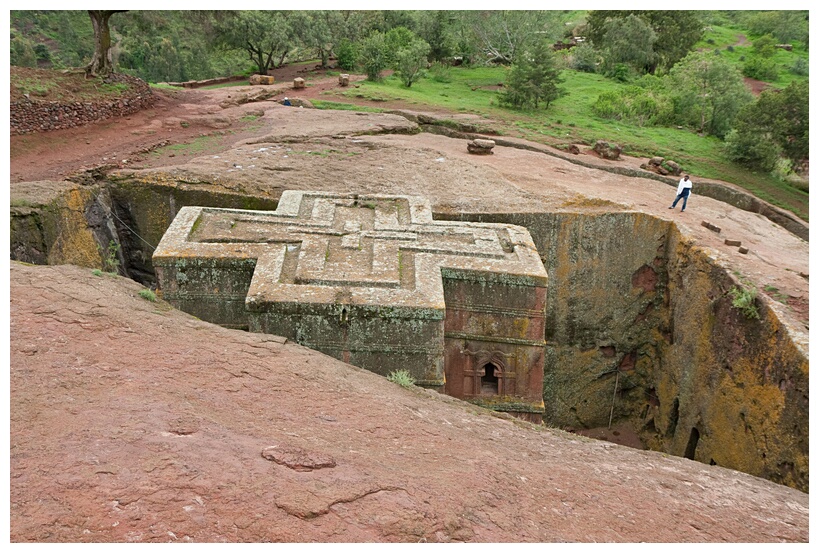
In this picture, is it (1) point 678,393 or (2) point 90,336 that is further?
(1) point 678,393

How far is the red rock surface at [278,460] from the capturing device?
340 centimetres

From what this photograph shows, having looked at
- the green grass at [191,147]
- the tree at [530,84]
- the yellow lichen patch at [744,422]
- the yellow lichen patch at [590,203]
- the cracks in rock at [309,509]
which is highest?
the tree at [530,84]

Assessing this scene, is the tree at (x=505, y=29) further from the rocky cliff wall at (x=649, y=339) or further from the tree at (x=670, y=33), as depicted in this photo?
the rocky cliff wall at (x=649, y=339)

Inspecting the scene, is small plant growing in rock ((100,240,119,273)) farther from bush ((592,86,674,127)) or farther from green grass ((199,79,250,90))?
bush ((592,86,674,127))

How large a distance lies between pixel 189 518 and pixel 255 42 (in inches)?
1145

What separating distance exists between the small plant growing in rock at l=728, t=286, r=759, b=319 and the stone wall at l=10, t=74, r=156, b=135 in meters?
16.3

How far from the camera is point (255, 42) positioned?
1139 inches

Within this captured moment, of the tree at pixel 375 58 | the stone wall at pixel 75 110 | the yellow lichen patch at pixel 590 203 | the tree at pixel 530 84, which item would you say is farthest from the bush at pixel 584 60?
the yellow lichen patch at pixel 590 203

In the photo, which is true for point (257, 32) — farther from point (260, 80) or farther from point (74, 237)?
point (74, 237)

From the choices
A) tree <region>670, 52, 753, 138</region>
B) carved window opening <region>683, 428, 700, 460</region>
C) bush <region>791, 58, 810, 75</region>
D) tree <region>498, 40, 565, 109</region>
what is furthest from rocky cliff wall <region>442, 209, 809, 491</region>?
bush <region>791, 58, 810, 75</region>

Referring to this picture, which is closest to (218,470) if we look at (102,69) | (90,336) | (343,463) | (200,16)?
(343,463)

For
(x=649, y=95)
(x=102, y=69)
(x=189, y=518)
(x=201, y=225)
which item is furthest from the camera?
(x=649, y=95)

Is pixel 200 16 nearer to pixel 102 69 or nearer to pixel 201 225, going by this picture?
pixel 102 69

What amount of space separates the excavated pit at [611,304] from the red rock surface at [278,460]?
397cm
